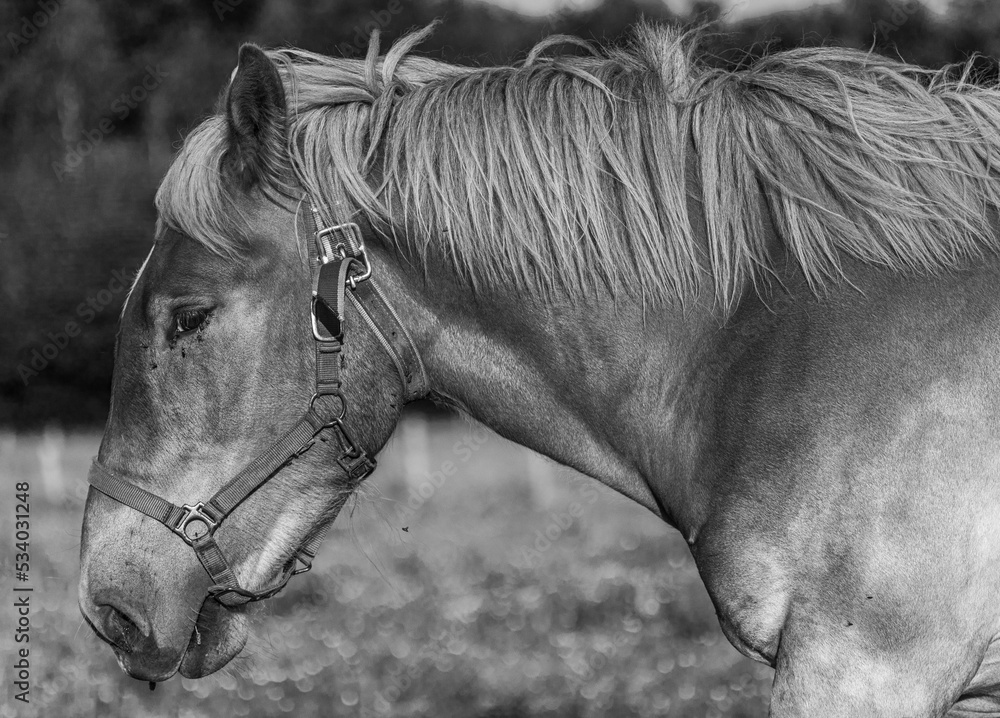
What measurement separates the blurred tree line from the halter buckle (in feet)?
20.5

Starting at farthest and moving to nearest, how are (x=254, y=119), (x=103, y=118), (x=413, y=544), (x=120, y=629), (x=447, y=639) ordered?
(x=103, y=118) → (x=413, y=544) → (x=447, y=639) → (x=120, y=629) → (x=254, y=119)

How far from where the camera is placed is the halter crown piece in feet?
8.52

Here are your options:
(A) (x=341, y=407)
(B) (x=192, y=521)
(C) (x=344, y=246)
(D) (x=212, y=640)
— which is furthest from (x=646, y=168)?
(D) (x=212, y=640)

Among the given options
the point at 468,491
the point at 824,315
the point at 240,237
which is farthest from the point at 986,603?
the point at 468,491

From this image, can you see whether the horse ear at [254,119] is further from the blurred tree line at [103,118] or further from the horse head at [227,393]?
the blurred tree line at [103,118]

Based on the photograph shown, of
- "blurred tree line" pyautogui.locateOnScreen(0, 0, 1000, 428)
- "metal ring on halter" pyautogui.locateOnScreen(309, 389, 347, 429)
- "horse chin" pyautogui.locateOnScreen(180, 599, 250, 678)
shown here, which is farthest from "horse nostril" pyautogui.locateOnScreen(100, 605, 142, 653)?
"blurred tree line" pyautogui.locateOnScreen(0, 0, 1000, 428)

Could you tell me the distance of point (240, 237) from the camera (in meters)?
2.64

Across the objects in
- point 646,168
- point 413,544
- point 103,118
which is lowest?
point 103,118

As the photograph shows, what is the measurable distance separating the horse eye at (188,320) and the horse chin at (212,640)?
84 cm

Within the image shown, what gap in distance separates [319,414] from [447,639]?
13.6ft

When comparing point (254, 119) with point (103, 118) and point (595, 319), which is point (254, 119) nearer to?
point (595, 319)

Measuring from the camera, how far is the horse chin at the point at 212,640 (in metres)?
2.83

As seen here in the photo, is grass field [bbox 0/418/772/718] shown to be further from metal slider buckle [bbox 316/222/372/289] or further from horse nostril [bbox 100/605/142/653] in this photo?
metal slider buckle [bbox 316/222/372/289]

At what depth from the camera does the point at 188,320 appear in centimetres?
264
